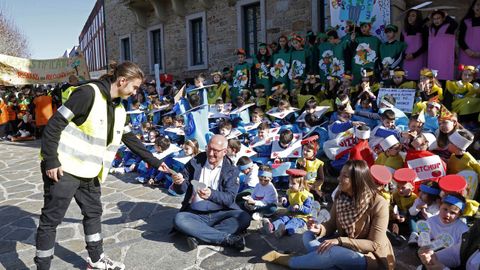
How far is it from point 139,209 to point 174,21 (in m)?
11.9

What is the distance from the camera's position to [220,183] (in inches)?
159

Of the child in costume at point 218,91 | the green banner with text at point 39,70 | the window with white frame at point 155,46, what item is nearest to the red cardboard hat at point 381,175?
the child in costume at point 218,91

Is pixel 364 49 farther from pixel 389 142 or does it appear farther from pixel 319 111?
pixel 389 142

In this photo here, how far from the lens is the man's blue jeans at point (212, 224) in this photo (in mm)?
3824

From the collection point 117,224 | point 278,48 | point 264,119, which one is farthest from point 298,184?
point 278,48

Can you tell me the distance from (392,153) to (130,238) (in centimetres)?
317

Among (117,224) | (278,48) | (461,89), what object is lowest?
(117,224)

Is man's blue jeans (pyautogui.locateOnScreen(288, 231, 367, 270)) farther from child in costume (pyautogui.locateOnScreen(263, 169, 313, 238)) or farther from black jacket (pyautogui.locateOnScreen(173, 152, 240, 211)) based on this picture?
black jacket (pyautogui.locateOnScreen(173, 152, 240, 211))

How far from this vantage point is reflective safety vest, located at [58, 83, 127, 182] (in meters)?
2.92

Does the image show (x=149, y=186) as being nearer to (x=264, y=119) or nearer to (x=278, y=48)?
(x=264, y=119)

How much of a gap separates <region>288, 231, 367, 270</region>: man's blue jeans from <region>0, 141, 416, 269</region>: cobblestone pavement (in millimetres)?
306

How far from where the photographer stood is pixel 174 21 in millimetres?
15555

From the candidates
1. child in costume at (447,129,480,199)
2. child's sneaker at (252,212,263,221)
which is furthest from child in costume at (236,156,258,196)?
child in costume at (447,129,480,199)

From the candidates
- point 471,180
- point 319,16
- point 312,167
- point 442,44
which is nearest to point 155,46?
point 319,16
